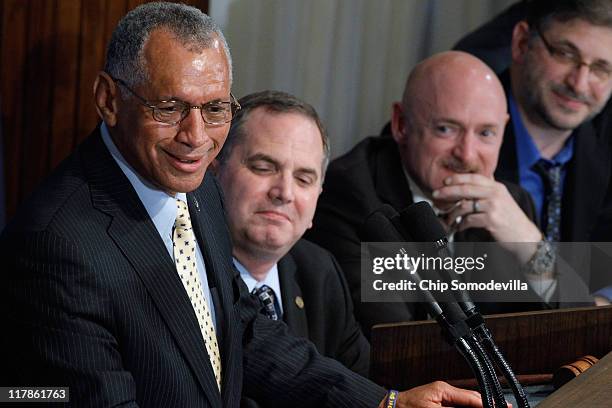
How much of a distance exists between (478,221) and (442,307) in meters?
1.32

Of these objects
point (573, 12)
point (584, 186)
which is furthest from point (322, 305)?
point (573, 12)

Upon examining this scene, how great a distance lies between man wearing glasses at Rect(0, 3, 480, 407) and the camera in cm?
152

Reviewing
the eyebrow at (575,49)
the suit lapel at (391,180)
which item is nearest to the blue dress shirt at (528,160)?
the eyebrow at (575,49)

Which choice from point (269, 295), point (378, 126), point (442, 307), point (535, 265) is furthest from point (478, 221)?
point (442, 307)

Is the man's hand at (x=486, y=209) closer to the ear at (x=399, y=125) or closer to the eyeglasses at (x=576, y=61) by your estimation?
the ear at (x=399, y=125)

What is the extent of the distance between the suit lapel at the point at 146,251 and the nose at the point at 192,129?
111mm

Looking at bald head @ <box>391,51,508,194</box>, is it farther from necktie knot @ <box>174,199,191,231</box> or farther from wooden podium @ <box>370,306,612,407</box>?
necktie knot @ <box>174,199,191,231</box>

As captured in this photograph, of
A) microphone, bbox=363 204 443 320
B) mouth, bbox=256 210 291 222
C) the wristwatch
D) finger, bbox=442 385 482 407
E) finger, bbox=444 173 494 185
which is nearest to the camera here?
microphone, bbox=363 204 443 320

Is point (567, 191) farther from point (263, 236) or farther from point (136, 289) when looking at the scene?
point (136, 289)

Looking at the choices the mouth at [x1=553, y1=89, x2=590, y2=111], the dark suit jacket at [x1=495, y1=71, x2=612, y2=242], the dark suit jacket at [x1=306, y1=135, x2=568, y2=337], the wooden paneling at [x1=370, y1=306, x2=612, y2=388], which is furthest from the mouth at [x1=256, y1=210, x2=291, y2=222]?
the mouth at [x1=553, y1=89, x2=590, y2=111]

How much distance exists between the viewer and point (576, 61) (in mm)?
3213

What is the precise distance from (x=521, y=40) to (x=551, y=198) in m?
0.48

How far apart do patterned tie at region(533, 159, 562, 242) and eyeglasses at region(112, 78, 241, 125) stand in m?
1.76

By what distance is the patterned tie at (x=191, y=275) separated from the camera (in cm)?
171
